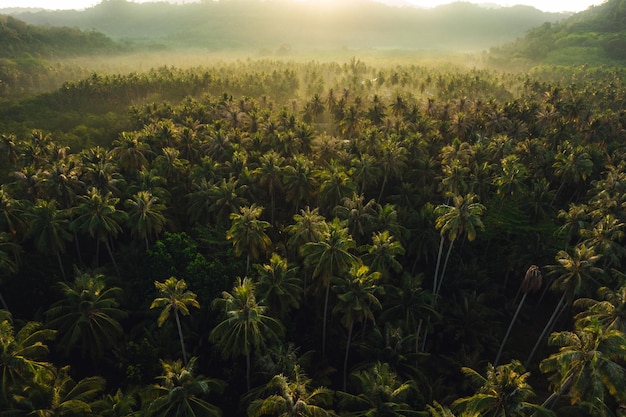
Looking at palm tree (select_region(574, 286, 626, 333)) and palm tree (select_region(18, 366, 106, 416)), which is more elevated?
palm tree (select_region(574, 286, 626, 333))

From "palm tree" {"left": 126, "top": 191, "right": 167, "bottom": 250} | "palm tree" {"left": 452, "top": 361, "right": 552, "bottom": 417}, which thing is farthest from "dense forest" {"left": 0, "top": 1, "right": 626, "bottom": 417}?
"palm tree" {"left": 126, "top": 191, "right": 167, "bottom": 250}

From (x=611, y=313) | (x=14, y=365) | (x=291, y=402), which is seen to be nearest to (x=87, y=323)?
(x=14, y=365)

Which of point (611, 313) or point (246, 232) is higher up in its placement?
point (246, 232)

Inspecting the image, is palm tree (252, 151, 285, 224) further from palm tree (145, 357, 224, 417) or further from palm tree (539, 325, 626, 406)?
palm tree (539, 325, 626, 406)

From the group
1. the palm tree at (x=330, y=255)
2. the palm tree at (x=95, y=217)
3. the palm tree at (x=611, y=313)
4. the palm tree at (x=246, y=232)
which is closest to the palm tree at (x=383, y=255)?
the palm tree at (x=330, y=255)

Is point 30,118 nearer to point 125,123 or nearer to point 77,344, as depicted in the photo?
point 125,123

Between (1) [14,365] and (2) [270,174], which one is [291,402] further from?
(2) [270,174]

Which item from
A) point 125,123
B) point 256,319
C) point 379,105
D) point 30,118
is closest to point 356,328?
point 256,319
